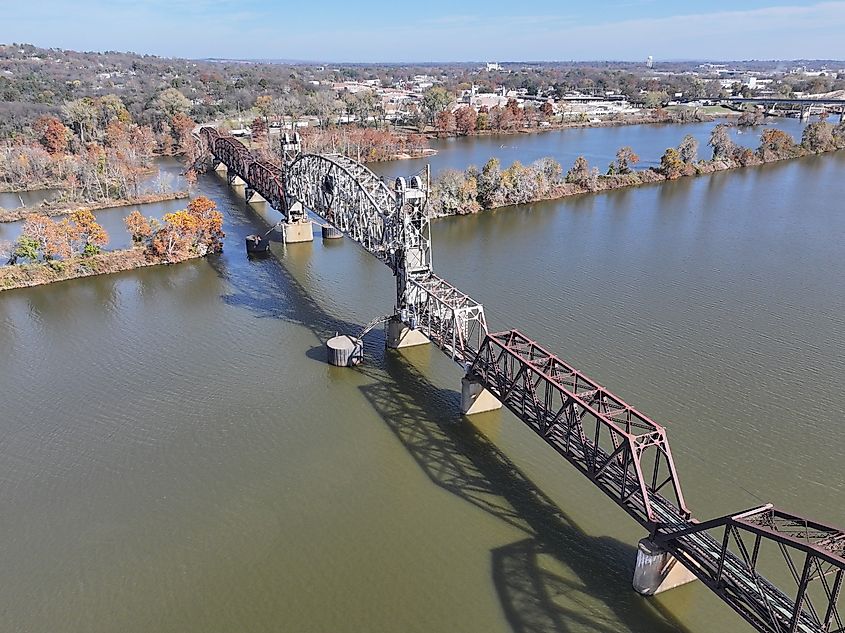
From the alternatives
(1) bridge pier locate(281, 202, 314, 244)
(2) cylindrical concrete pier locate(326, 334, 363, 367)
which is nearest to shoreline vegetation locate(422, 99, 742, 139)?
(1) bridge pier locate(281, 202, 314, 244)

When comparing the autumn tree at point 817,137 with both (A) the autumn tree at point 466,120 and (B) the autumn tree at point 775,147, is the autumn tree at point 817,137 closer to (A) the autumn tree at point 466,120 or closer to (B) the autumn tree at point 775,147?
(B) the autumn tree at point 775,147

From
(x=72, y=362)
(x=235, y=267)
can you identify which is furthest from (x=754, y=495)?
(x=235, y=267)

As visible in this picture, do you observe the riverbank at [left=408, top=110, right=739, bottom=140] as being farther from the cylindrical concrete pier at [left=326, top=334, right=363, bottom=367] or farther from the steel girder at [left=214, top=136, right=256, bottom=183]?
the cylindrical concrete pier at [left=326, top=334, right=363, bottom=367]

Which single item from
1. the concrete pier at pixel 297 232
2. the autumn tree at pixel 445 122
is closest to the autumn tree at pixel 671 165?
the concrete pier at pixel 297 232

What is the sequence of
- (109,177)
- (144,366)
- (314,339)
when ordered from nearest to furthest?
1. (144,366)
2. (314,339)
3. (109,177)

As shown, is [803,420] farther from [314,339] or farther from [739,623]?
[314,339]

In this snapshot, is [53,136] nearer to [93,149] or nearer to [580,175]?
[93,149]
